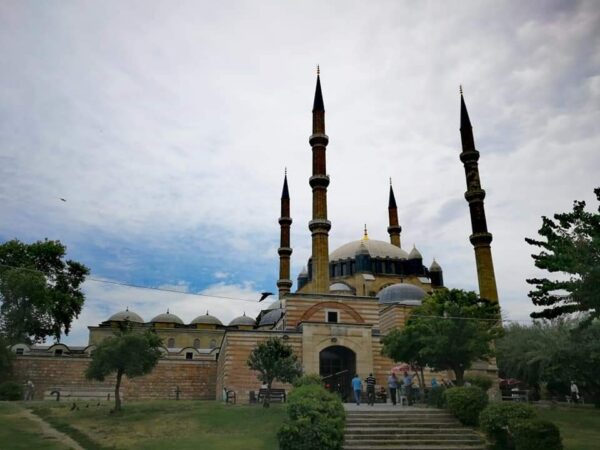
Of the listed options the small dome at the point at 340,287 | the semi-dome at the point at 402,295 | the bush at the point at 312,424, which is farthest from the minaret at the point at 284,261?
the bush at the point at 312,424

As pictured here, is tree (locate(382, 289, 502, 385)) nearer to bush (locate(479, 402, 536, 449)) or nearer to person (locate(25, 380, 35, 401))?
bush (locate(479, 402, 536, 449))

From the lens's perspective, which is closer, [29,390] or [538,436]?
[538,436]

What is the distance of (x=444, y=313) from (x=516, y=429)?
885 cm

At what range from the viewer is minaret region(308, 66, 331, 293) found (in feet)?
113

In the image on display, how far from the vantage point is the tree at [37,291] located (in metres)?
36.8

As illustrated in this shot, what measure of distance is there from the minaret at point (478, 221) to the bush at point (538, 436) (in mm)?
22246

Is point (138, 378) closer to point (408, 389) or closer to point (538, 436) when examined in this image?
point (408, 389)

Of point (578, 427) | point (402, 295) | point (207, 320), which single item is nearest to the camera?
point (578, 427)

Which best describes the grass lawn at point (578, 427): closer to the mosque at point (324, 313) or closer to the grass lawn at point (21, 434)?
the mosque at point (324, 313)

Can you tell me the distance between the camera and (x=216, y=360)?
37938mm

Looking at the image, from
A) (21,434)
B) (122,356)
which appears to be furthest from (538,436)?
(122,356)

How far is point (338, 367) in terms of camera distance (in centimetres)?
3072

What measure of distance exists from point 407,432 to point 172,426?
7752 millimetres

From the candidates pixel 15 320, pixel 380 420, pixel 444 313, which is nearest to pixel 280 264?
pixel 15 320
